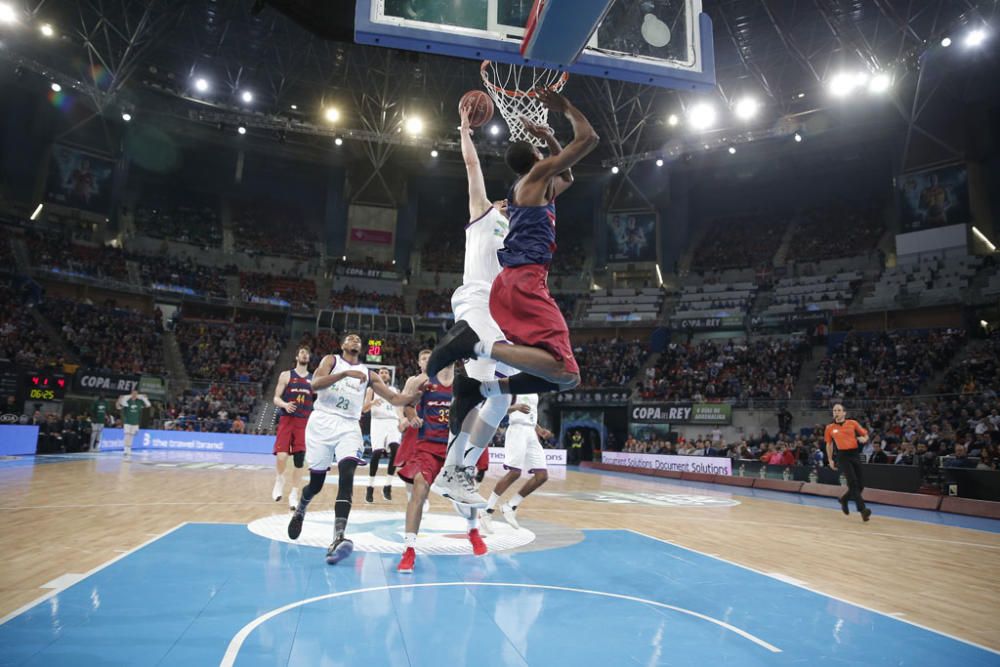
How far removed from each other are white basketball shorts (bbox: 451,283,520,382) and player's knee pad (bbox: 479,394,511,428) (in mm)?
191

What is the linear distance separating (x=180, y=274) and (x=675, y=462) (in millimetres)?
28444

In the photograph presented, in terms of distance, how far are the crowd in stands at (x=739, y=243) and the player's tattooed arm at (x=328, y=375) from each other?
3356 centimetres

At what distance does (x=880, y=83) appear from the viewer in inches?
950

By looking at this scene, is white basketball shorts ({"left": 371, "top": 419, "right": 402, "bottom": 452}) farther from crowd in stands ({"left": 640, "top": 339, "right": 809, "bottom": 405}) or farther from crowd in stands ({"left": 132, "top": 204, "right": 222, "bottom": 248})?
crowd in stands ({"left": 132, "top": 204, "right": 222, "bottom": 248})

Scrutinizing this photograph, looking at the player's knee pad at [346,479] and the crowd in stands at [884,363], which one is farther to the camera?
the crowd in stands at [884,363]

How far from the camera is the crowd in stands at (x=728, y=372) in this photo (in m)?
26.3

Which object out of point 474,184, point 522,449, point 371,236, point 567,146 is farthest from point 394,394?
point 371,236

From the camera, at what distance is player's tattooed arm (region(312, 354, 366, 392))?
5980 millimetres

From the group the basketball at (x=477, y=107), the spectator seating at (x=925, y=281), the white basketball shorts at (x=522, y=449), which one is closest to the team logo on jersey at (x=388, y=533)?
the white basketball shorts at (x=522, y=449)

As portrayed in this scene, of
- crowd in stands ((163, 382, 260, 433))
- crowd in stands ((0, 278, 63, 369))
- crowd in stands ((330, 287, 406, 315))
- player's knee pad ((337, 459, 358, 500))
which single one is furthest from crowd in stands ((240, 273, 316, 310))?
player's knee pad ((337, 459, 358, 500))

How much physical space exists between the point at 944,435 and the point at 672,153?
752 inches

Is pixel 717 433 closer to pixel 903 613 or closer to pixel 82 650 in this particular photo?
pixel 903 613

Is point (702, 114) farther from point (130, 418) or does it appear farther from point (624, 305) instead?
point (130, 418)

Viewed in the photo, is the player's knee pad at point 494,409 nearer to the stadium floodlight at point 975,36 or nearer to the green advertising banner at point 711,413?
the green advertising banner at point 711,413
